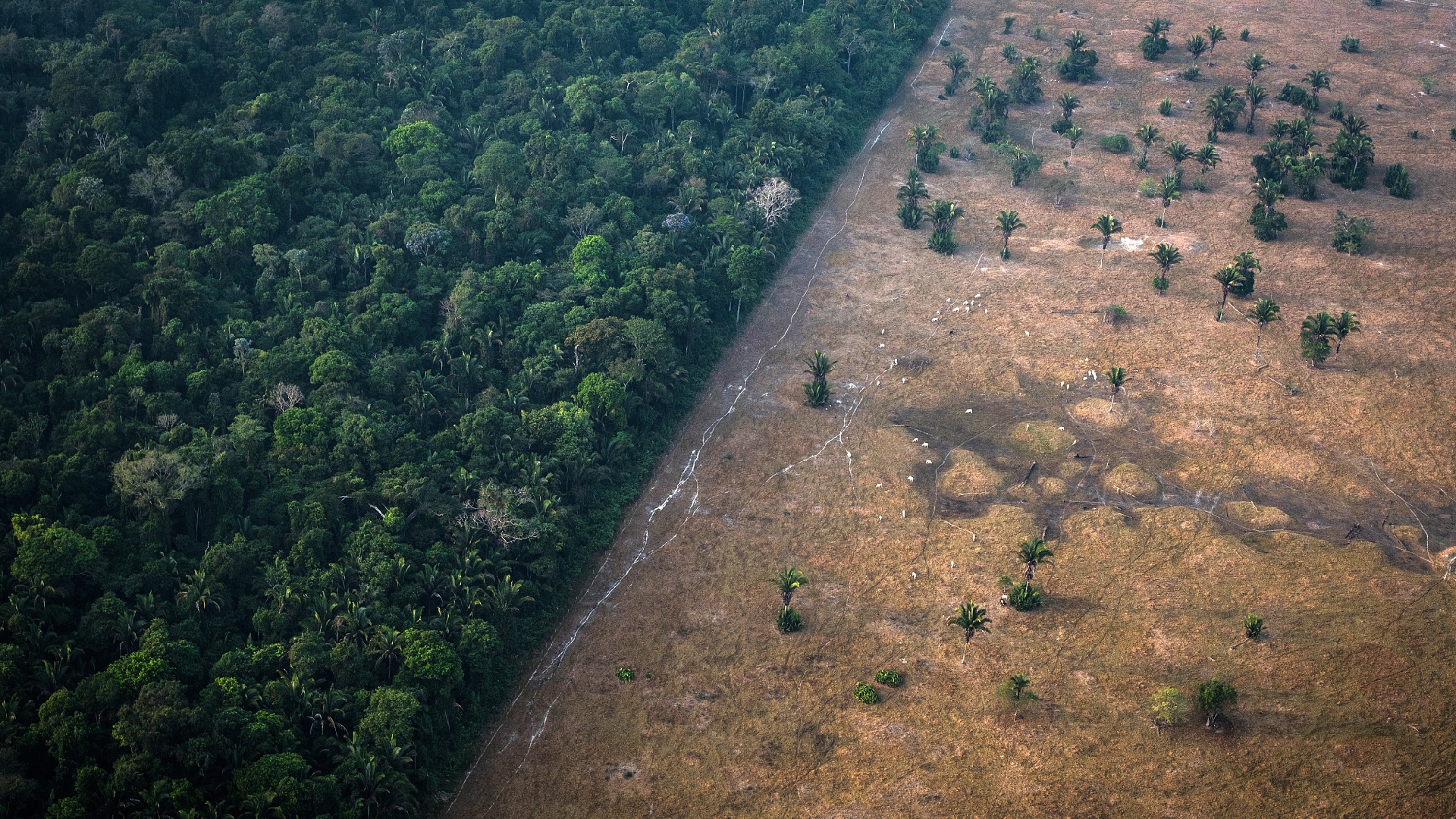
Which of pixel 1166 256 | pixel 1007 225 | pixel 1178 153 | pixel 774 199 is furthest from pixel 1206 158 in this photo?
pixel 774 199

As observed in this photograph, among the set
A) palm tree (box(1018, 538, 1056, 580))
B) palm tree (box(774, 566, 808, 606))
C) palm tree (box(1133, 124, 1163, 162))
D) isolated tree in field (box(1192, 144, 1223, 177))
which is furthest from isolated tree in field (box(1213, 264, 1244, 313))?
palm tree (box(774, 566, 808, 606))

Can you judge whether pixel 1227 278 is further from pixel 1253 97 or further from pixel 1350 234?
pixel 1253 97

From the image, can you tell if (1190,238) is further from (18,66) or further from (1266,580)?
(18,66)

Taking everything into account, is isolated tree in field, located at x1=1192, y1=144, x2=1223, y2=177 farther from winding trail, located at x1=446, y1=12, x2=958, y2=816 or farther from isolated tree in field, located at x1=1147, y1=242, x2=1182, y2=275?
winding trail, located at x1=446, y1=12, x2=958, y2=816

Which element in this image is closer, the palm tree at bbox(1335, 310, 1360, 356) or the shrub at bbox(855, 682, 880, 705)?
the shrub at bbox(855, 682, 880, 705)

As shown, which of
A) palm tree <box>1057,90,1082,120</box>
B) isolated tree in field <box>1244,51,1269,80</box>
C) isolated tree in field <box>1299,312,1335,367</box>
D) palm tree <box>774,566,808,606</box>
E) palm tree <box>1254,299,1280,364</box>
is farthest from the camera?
isolated tree in field <box>1244,51,1269,80</box>

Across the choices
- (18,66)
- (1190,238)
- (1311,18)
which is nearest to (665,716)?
(1190,238)
